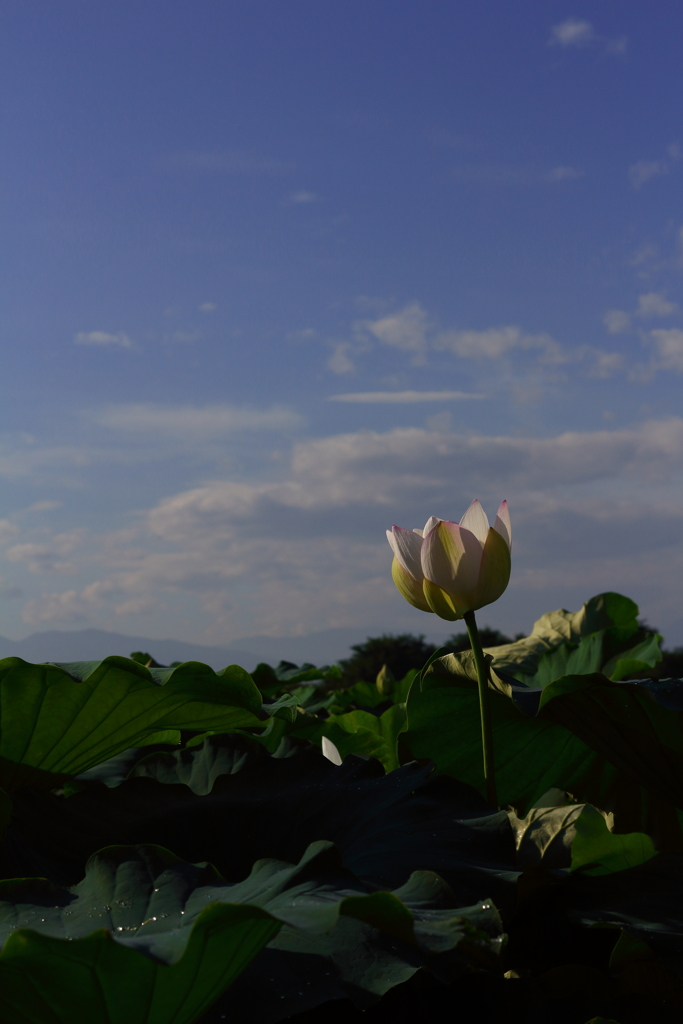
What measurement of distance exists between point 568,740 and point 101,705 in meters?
0.63

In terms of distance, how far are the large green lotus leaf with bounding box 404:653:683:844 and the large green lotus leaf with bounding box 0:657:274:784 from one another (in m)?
0.22

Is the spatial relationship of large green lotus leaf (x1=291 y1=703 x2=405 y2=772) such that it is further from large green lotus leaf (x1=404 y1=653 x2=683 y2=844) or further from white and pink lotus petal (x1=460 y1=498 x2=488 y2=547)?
white and pink lotus petal (x1=460 y1=498 x2=488 y2=547)

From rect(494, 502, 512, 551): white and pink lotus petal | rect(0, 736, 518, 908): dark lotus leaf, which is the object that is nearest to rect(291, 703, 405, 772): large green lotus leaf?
rect(0, 736, 518, 908): dark lotus leaf

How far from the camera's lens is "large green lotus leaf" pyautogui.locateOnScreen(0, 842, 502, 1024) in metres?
0.44

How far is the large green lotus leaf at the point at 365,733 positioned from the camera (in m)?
1.31

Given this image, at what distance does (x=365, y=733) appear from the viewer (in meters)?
1.36

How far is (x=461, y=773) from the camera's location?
1.06 m

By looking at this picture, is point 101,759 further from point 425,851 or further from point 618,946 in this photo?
point 618,946

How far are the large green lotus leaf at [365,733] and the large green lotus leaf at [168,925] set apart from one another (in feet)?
2.26

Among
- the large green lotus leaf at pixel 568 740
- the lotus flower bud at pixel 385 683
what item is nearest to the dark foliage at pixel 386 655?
the lotus flower bud at pixel 385 683

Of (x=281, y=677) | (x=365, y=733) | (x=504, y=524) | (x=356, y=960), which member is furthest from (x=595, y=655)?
(x=356, y=960)

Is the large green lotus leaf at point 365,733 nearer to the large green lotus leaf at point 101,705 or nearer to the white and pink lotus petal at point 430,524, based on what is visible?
the large green lotus leaf at point 101,705

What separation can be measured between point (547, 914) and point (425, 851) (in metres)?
0.15

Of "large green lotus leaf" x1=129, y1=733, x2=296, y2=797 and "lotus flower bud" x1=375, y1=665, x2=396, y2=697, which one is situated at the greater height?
"large green lotus leaf" x1=129, y1=733, x2=296, y2=797
